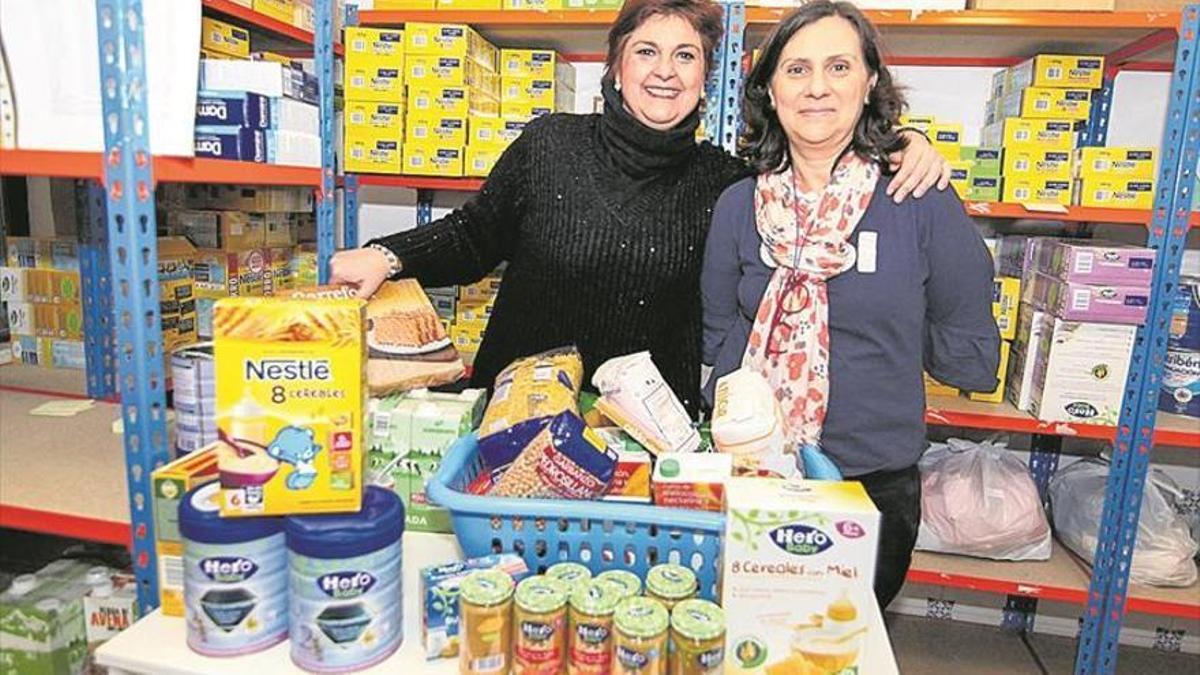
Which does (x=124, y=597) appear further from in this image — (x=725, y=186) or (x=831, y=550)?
(x=725, y=186)

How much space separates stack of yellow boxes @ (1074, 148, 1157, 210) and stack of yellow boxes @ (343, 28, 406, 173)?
1.89m

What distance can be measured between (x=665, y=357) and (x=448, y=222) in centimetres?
54

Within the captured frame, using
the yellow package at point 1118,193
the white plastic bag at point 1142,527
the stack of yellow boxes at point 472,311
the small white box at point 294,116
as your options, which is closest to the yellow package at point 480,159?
the stack of yellow boxes at point 472,311

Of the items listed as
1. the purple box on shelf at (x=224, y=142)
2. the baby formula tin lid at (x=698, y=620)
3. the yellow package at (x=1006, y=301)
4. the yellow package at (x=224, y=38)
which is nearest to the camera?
the baby formula tin lid at (x=698, y=620)

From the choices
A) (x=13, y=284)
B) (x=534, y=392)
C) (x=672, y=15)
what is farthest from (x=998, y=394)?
(x=13, y=284)

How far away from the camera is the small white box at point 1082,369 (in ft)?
7.07

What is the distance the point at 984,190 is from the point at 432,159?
5.09 ft

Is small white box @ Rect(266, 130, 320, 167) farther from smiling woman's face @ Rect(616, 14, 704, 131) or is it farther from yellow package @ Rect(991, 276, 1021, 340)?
yellow package @ Rect(991, 276, 1021, 340)

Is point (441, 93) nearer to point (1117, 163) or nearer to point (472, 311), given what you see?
point (472, 311)

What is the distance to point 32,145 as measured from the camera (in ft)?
3.81

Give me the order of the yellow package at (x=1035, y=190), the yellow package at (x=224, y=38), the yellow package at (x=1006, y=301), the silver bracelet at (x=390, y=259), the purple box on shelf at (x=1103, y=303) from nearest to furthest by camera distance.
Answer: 1. the silver bracelet at (x=390, y=259)
2. the yellow package at (x=224, y=38)
3. the purple box on shelf at (x=1103, y=303)
4. the yellow package at (x=1035, y=190)
5. the yellow package at (x=1006, y=301)

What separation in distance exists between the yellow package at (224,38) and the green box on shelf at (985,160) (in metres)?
1.94

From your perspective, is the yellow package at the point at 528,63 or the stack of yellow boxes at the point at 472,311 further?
the stack of yellow boxes at the point at 472,311

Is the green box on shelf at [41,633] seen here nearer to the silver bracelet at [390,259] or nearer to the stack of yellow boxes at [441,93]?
the silver bracelet at [390,259]
